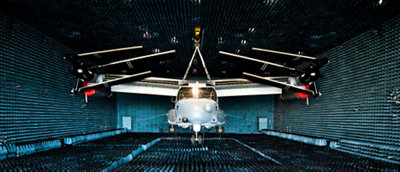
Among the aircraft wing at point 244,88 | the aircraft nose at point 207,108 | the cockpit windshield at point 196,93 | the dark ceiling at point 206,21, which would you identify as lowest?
the aircraft nose at point 207,108

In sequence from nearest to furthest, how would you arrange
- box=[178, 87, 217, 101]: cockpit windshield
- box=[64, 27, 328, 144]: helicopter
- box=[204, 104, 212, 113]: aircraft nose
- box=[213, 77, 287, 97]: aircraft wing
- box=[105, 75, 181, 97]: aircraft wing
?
box=[204, 104, 212, 113]: aircraft nose, box=[64, 27, 328, 144]: helicopter, box=[178, 87, 217, 101]: cockpit windshield, box=[105, 75, 181, 97]: aircraft wing, box=[213, 77, 287, 97]: aircraft wing

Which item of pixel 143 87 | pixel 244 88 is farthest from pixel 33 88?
pixel 244 88

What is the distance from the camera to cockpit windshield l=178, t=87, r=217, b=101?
8.42 m

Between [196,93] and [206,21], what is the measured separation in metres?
2.90

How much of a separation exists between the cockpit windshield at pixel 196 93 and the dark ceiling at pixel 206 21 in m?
2.65

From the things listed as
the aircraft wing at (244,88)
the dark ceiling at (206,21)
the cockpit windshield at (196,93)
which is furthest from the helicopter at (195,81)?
the aircraft wing at (244,88)

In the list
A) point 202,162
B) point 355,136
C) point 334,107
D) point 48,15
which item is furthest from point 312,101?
point 48,15

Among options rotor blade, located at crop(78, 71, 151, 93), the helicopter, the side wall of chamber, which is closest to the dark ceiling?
the side wall of chamber

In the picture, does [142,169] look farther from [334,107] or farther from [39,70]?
[334,107]

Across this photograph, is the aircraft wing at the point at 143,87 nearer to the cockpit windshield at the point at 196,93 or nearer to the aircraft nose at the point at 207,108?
the cockpit windshield at the point at 196,93

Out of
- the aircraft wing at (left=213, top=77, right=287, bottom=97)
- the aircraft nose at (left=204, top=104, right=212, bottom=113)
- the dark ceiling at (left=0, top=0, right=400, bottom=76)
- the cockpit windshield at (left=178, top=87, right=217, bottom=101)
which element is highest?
the dark ceiling at (left=0, top=0, right=400, bottom=76)

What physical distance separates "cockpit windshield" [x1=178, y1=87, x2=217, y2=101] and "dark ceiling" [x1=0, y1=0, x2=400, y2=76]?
265cm

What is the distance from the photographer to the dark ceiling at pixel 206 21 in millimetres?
7129

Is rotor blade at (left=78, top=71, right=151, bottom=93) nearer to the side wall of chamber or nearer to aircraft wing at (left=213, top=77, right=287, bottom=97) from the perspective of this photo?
the side wall of chamber
